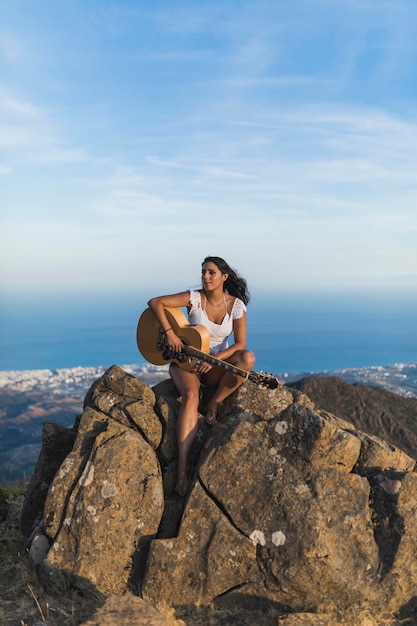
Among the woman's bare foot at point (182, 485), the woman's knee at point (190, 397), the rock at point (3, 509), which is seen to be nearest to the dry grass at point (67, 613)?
the woman's bare foot at point (182, 485)

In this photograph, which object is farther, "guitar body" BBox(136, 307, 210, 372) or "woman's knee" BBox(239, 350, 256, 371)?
"guitar body" BBox(136, 307, 210, 372)

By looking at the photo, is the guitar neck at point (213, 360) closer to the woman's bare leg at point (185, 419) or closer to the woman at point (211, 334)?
the woman at point (211, 334)

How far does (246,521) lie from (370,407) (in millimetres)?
8867

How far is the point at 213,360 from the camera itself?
30.5 feet

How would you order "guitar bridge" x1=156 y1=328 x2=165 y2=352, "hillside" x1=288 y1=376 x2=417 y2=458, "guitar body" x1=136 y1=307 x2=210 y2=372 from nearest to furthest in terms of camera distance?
"guitar body" x1=136 y1=307 x2=210 y2=372, "guitar bridge" x1=156 y1=328 x2=165 y2=352, "hillside" x1=288 y1=376 x2=417 y2=458

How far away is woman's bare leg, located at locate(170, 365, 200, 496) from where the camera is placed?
8.87 m

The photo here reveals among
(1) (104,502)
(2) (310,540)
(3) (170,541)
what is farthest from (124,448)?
(2) (310,540)

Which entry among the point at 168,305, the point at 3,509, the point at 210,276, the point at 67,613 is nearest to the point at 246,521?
the point at 67,613

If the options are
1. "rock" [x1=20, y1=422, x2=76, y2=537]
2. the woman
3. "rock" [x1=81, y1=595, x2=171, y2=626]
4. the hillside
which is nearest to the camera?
"rock" [x1=81, y1=595, x2=171, y2=626]

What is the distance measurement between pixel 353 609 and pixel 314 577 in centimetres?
67

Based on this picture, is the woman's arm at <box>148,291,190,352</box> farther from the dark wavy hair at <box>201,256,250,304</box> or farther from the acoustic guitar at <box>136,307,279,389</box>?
the dark wavy hair at <box>201,256,250,304</box>

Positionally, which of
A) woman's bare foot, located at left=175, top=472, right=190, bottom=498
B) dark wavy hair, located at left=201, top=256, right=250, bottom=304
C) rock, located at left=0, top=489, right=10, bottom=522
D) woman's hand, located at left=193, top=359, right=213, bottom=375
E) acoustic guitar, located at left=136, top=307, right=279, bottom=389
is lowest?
rock, located at left=0, top=489, right=10, bottom=522

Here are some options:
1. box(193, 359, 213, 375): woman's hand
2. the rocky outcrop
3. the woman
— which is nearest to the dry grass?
Answer: the rocky outcrop

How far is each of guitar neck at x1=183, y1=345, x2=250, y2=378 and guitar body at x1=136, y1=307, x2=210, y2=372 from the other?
0.12 m
